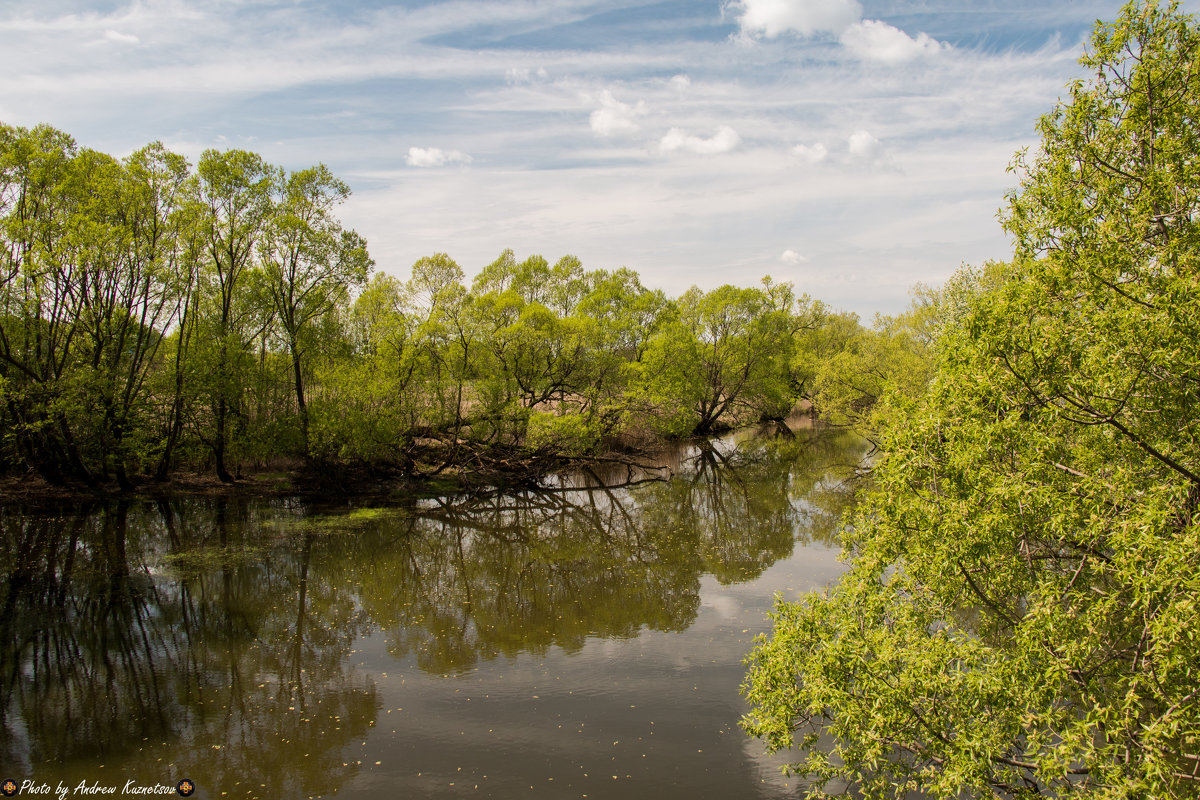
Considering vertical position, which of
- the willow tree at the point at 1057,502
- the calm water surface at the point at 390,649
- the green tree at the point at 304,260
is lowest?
the calm water surface at the point at 390,649

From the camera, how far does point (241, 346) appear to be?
3183cm

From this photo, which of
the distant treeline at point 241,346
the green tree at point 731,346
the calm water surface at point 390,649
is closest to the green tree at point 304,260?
the distant treeline at point 241,346

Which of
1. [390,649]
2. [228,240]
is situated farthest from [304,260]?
[390,649]

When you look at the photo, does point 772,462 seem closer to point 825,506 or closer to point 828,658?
point 825,506

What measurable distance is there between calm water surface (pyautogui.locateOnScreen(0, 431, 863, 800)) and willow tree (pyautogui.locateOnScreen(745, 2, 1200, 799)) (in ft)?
10.0

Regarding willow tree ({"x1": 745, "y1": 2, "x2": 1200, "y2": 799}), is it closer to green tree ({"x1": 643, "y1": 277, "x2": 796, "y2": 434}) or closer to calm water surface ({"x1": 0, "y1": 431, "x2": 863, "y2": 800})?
calm water surface ({"x1": 0, "y1": 431, "x2": 863, "y2": 800})

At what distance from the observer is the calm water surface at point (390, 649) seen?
32.9 ft

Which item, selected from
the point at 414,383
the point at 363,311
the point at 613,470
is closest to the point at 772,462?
the point at 613,470

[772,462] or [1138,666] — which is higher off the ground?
[1138,666]

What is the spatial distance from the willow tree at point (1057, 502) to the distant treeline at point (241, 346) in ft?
82.2

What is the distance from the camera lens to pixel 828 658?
811 cm

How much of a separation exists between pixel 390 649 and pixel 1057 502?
513 inches

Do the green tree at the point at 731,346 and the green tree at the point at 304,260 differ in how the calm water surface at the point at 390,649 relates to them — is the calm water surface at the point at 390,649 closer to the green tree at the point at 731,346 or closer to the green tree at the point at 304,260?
the green tree at the point at 304,260

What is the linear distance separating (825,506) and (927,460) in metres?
20.6
